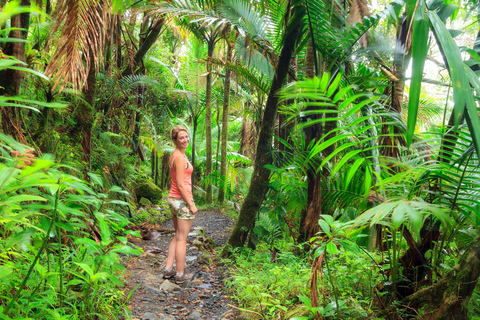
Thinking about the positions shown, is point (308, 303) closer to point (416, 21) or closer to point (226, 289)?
point (416, 21)

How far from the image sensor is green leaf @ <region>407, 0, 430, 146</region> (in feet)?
3.65

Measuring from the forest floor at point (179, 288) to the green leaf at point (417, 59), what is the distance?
2074 millimetres

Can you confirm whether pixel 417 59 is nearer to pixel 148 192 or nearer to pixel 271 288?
pixel 271 288

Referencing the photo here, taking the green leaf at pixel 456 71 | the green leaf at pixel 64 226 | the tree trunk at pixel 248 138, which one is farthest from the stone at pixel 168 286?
the tree trunk at pixel 248 138

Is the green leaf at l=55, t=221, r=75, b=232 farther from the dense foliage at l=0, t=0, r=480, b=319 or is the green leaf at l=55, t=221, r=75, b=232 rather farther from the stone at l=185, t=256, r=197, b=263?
the stone at l=185, t=256, r=197, b=263

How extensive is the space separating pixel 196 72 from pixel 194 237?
7.35 metres

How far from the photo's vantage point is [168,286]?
3.32 m

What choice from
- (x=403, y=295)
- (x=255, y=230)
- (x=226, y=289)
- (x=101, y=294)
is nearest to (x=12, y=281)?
(x=101, y=294)

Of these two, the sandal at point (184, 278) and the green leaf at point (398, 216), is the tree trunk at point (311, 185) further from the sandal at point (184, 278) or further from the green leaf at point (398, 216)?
the green leaf at point (398, 216)

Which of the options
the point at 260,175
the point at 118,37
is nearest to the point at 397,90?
the point at 260,175

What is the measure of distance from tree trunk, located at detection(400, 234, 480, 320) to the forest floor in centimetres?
152

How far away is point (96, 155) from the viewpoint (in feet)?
14.7

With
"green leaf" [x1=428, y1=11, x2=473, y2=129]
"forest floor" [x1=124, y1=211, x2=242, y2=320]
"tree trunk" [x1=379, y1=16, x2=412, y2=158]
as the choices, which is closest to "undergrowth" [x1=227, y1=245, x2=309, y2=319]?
"forest floor" [x1=124, y1=211, x2=242, y2=320]

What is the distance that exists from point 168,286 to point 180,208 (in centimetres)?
87
